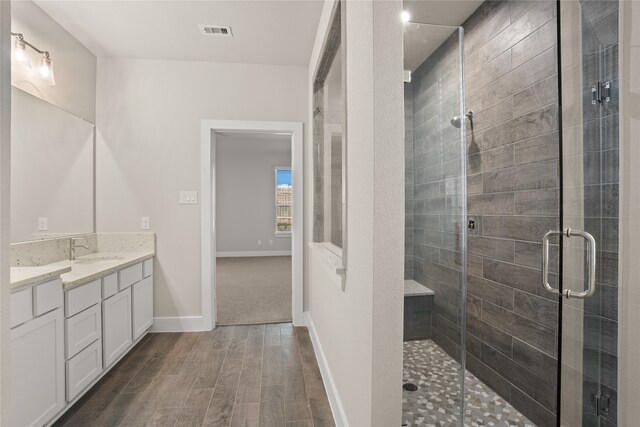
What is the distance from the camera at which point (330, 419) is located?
1810 millimetres

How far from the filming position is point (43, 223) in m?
2.41

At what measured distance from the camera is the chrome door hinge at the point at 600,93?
3.57 feet

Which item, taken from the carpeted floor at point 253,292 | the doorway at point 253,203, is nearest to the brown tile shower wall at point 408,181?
the carpeted floor at point 253,292

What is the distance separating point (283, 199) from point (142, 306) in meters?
5.35

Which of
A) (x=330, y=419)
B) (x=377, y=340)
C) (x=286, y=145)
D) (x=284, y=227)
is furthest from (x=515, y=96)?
(x=284, y=227)

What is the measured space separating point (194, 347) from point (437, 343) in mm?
2135

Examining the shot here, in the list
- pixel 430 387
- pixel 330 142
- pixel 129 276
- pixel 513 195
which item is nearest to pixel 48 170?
pixel 129 276

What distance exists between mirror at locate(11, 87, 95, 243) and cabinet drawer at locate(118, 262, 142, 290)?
0.62m

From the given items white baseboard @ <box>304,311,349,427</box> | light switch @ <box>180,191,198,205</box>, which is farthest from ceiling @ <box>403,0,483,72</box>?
light switch @ <box>180,191,198,205</box>

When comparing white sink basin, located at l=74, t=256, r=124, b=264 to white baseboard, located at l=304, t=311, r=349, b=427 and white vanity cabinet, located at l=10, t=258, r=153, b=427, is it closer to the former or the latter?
white vanity cabinet, located at l=10, t=258, r=153, b=427

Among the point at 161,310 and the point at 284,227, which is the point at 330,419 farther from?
the point at 284,227

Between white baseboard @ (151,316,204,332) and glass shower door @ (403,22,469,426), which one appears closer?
glass shower door @ (403,22,469,426)

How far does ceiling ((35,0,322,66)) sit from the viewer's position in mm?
2350

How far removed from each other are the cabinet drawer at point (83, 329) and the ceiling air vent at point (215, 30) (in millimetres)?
2256
